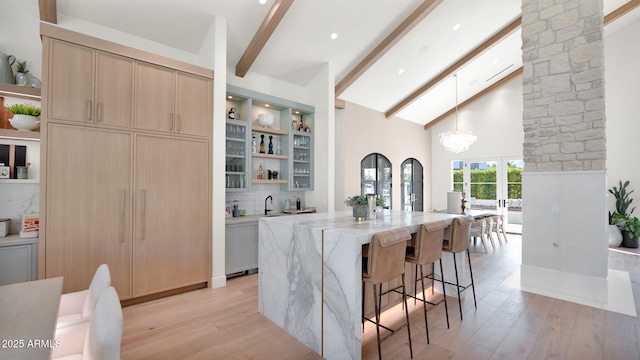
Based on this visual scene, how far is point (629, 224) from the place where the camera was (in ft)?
20.4

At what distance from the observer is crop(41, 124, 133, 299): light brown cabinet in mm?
2885

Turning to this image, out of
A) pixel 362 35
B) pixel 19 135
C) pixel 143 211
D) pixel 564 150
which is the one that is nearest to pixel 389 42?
pixel 362 35

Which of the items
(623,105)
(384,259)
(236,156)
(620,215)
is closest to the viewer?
(384,259)

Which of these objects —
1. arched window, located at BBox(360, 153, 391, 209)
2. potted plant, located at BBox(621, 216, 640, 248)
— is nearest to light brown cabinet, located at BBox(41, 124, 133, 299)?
arched window, located at BBox(360, 153, 391, 209)

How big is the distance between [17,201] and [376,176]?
22.0 ft

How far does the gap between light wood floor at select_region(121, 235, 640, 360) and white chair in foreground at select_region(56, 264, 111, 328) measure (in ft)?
2.31

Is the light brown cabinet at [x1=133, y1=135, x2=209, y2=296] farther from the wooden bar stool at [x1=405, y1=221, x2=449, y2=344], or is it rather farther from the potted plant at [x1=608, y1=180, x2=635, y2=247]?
the potted plant at [x1=608, y1=180, x2=635, y2=247]

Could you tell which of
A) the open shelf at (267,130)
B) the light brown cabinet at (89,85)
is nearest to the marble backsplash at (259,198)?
the open shelf at (267,130)

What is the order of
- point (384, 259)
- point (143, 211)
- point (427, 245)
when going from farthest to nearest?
point (143, 211), point (427, 245), point (384, 259)

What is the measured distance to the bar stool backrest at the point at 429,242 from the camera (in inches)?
104

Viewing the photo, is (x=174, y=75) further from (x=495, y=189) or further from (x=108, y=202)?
(x=495, y=189)

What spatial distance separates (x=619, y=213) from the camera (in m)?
6.51

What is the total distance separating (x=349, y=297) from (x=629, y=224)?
7710mm

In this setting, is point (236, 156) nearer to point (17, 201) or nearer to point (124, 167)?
point (124, 167)
